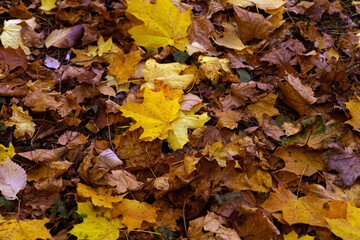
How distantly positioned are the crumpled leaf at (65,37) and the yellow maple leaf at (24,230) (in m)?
1.58

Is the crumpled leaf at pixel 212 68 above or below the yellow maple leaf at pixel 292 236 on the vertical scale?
above

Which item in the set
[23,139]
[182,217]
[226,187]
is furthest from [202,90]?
[23,139]

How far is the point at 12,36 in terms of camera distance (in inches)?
104

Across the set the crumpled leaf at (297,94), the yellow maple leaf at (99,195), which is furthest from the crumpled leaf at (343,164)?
the yellow maple leaf at (99,195)

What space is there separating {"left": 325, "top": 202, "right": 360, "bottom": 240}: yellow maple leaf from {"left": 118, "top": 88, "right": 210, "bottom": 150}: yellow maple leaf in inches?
39.2

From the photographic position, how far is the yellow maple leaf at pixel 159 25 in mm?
→ 2340

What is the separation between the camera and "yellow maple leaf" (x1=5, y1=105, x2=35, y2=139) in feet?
6.97

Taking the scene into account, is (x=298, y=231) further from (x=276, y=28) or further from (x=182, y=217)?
(x=276, y=28)

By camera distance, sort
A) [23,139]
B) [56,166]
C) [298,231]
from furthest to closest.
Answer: [23,139] < [56,166] < [298,231]

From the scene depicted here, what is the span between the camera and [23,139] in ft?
6.98

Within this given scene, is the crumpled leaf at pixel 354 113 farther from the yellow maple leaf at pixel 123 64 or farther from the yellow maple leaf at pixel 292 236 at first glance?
the yellow maple leaf at pixel 123 64

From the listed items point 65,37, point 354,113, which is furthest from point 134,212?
point 65,37

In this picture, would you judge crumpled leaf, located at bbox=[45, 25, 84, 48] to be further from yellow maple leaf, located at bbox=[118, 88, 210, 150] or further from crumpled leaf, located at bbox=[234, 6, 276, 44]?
crumpled leaf, located at bbox=[234, 6, 276, 44]

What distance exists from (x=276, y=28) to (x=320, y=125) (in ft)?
3.50
